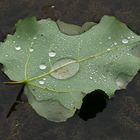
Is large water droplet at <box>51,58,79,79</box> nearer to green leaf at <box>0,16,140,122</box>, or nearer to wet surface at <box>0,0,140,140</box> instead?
green leaf at <box>0,16,140,122</box>

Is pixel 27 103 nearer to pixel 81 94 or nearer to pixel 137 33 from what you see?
pixel 81 94

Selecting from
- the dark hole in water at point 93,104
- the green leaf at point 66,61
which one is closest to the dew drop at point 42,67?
the green leaf at point 66,61

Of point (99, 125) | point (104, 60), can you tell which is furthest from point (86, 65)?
point (99, 125)

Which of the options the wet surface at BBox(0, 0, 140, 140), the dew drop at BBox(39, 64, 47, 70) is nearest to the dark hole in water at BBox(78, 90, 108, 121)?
the wet surface at BBox(0, 0, 140, 140)

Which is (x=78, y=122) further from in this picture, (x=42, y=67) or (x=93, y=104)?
(x=42, y=67)

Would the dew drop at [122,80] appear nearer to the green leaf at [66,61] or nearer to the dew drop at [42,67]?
the green leaf at [66,61]

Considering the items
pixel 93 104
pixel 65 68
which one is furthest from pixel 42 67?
pixel 93 104
